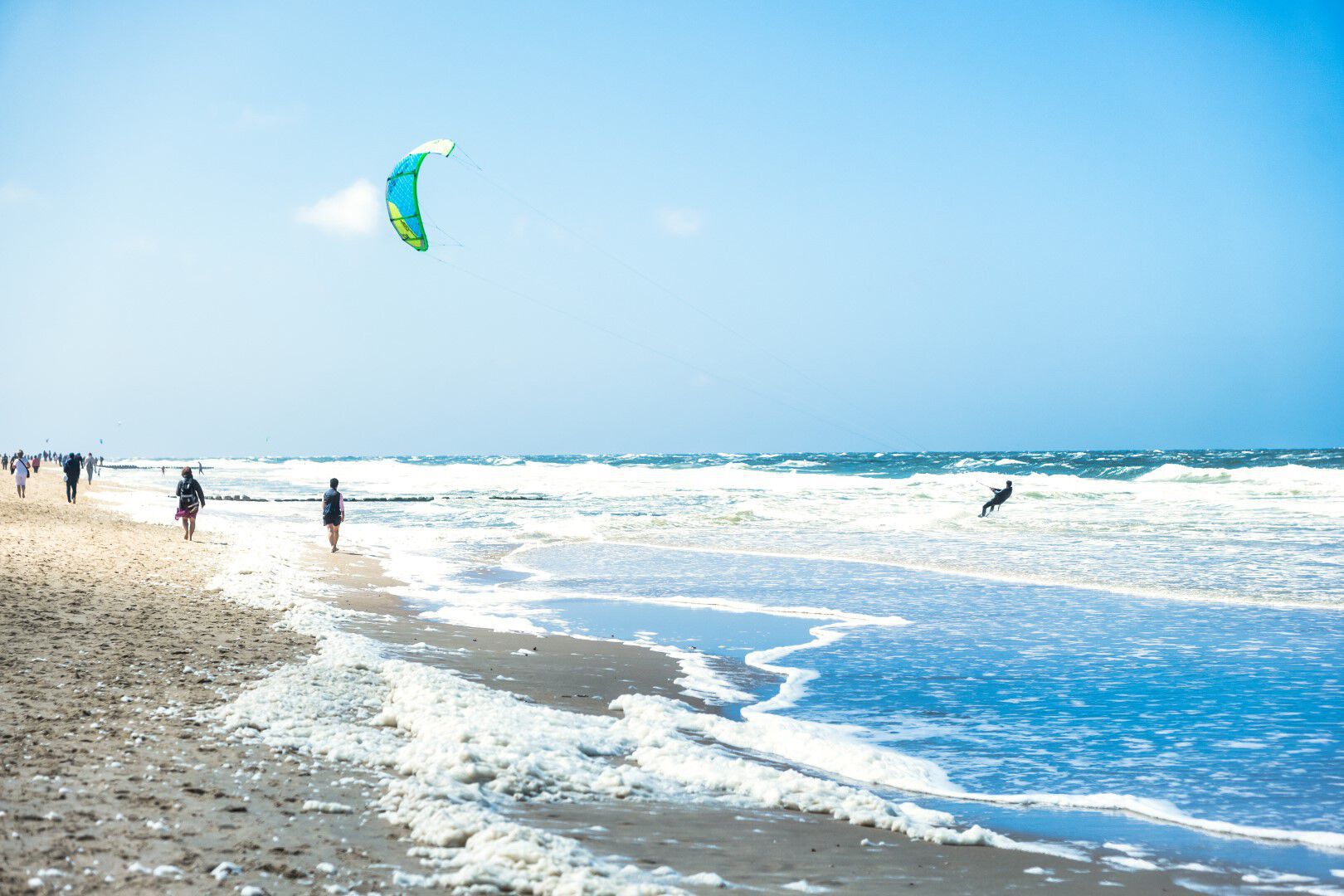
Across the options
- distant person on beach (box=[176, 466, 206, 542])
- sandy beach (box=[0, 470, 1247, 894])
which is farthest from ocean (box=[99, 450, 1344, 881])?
distant person on beach (box=[176, 466, 206, 542])

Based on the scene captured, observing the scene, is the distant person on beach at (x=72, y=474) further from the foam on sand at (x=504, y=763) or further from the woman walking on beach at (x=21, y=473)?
the foam on sand at (x=504, y=763)

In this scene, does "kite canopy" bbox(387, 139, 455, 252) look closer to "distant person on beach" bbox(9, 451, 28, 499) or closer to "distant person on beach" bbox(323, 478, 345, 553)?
"distant person on beach" bbox(323, 478, 345, 553)

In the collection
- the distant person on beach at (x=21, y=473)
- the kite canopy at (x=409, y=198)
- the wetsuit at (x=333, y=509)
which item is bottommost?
the distant person on beach at (x=21, y=473)

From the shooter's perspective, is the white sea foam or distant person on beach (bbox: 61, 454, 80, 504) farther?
distant person on beach (bbox: 61, 454, 80, 504)

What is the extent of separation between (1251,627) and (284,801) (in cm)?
893

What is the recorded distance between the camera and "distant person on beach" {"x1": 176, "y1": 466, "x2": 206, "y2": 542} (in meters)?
16.7

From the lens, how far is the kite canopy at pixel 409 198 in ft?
60.5

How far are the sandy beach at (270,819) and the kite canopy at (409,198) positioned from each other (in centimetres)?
1335

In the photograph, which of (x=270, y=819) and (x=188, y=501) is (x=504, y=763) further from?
(x=188, y=501)

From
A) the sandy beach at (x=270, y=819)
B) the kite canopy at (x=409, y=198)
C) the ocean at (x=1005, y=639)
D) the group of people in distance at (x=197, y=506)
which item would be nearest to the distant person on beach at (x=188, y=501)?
the group of people in distance at (x=197, y=506)

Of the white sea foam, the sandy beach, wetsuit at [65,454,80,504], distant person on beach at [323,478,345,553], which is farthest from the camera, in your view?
wetsuit at [65,454,80,504]

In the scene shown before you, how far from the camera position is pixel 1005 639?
879 centimetres

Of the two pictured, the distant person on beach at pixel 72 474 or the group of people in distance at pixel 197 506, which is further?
the distant person on beach at pixel 72 474

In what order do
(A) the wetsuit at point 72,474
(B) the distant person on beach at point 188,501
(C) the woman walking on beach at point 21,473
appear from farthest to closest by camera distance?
(C) the woman walking on beach at point 21,473 → (A) the wetsuit at point 72,474 → (B) the distant person on beach at point 188,501
